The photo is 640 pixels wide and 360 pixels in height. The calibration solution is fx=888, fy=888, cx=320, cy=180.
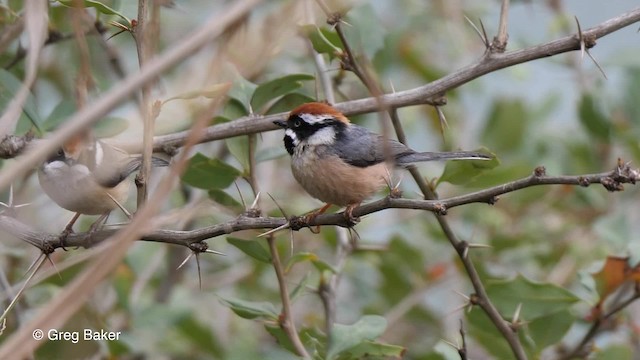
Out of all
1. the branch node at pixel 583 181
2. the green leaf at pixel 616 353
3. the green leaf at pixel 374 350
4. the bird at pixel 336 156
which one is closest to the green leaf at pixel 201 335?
the bird at pixel 336 156

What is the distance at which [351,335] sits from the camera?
10.3ft

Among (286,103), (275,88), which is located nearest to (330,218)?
(275,88)

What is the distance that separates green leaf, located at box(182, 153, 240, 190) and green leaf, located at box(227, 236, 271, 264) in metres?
0.32

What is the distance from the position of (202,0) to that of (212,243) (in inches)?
59.1

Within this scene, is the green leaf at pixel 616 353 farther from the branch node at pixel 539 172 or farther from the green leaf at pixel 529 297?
the branch node at pixel 539 172

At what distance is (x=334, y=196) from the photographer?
3.90 m

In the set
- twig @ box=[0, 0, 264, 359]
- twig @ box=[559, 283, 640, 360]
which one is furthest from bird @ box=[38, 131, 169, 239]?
twig @ box=[0, 0, 264, 359]

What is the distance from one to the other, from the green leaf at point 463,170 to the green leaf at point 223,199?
81 centimetres

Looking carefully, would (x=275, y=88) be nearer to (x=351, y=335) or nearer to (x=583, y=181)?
(x=351, y=335)

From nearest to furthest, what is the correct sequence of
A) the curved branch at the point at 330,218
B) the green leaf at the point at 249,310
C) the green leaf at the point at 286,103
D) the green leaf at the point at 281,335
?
the curved branch at the point at 330,218, the green leaf at the point at 249,310, the green leaf at the point at 281,335, the green leaf at the point at 286,103

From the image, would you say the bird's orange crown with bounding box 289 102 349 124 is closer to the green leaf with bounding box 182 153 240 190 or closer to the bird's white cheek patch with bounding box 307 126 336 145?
the bird's white cheek patch with bounding box 307 126 336 145

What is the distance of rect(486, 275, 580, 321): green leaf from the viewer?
352 cm

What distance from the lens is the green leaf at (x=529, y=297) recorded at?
3.52 m

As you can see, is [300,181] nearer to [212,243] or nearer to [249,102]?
[249,102]
